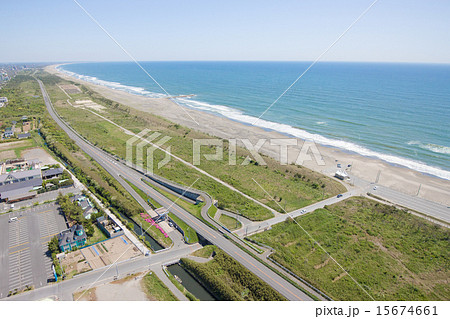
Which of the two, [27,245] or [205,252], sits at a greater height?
[205,252]

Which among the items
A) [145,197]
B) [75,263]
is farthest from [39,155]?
[75,263]

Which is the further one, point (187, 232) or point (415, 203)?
point (415, 203)

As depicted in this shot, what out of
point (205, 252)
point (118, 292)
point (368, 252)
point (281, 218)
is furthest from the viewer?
point (281, 218)

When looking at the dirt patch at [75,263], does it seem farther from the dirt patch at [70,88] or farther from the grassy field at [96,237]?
the dirt patch at [70,88]

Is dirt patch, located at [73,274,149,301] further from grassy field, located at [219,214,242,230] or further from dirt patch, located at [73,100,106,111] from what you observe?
dirt patch, located at [73,100,106,111]

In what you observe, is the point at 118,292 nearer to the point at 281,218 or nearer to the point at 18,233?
the point at 18,233
